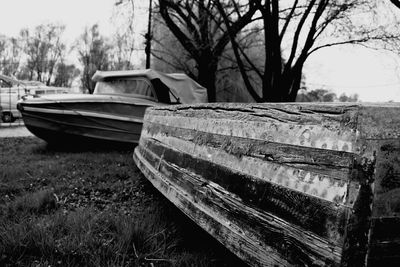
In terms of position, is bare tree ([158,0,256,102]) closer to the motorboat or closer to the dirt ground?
the motorboat

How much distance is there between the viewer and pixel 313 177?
4.45 feet

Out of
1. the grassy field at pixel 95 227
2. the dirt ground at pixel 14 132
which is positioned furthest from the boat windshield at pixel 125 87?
the dirt ground at pixel 14 132

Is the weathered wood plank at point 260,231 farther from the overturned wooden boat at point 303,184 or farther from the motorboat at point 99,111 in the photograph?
the motorboat at point 99,111

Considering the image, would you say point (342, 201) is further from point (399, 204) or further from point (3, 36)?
point (3, 36)

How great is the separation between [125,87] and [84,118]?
5.02 feet

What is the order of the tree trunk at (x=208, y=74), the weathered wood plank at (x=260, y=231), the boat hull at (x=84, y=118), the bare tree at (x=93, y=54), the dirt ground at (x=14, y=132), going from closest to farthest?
the weathered wood plank at (x=260, y=231) → the boat hull at (x=84, y=118) → the dirt ground at (x=14, y=132) → the tree trunk at (x=208, y=74) → the bare tree at (x=93, y=54)

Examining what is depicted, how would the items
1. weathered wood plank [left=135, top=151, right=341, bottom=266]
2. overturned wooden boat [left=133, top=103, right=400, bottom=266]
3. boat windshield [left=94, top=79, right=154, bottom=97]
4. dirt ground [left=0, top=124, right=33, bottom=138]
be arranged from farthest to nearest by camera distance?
dirt ground [left=0, top=124, right=33, bottom=138], boat windshield [left=94, top=79, right=154, bottom=97], weathered wood plank [left=135, top=151, right=341, bottom=266], overturned wooden boat [left=133, top=103, right=400, bottom=266]

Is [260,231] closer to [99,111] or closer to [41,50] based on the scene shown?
[99,111]

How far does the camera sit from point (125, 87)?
840 cm

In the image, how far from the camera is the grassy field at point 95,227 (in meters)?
2.26

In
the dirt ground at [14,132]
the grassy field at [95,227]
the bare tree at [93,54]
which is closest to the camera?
the grassy field at [95,227]

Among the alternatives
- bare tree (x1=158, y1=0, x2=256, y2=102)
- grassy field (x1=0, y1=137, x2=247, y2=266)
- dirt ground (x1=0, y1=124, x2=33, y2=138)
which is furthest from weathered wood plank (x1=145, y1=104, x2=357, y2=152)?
dirt ground (x1=0, y1=124, x2=33, y2=138)

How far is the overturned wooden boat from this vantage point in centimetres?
119

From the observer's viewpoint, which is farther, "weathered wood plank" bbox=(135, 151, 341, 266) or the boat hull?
the boat hull
